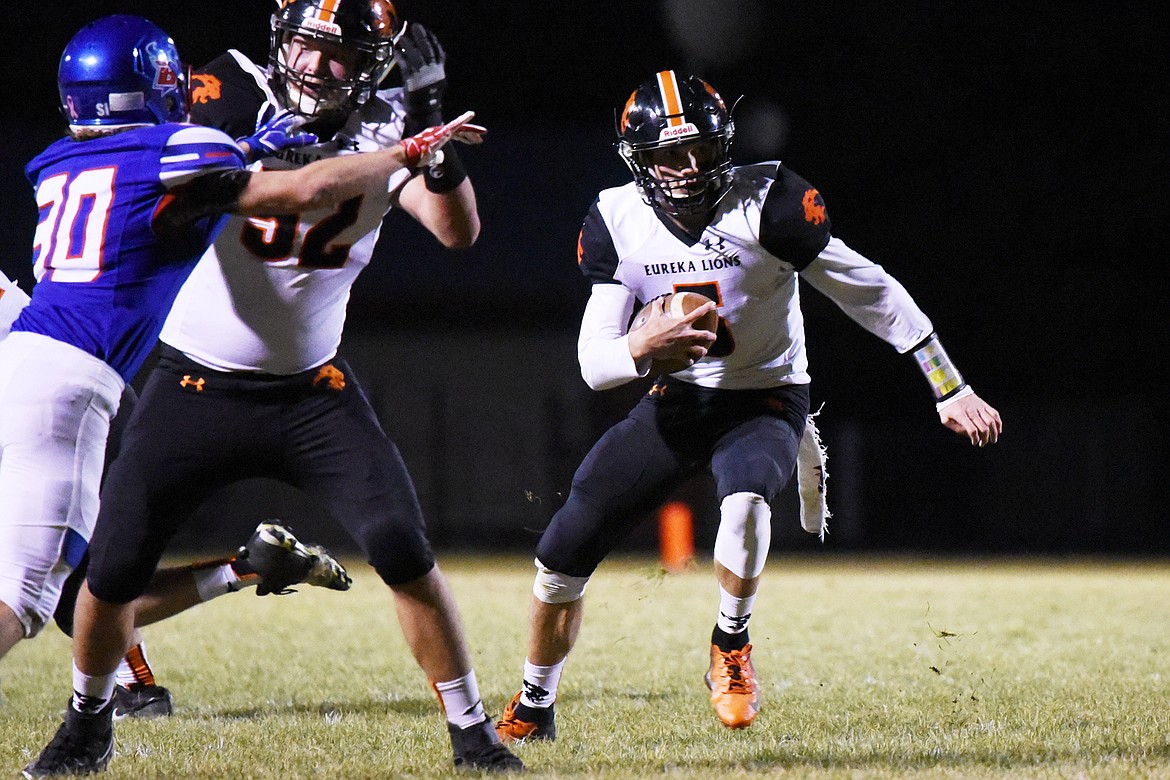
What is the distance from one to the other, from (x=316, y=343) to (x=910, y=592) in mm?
6552

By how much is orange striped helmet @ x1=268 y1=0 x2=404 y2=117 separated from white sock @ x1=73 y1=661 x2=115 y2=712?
1.44 metres

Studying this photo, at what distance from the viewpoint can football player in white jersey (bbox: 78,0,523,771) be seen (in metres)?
3.28

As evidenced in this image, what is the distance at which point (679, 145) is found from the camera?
157 inches

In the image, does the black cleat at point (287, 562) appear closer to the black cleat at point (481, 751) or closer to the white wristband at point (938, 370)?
the black cleat at point (481, 751)

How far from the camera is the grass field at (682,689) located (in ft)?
11.6

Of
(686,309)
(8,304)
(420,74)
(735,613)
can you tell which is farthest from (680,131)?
(8,304)

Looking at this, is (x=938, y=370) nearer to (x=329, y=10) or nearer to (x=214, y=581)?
(x=329, y=10)

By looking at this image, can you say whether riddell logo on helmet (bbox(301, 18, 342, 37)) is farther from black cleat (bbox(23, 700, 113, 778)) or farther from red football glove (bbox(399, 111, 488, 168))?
black cleat (bbox(23, 700, 113, 778))

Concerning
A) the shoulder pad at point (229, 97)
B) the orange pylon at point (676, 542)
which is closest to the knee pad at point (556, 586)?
the shoulder pad at point (229, 97)

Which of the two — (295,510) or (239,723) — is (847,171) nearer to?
(295,510)

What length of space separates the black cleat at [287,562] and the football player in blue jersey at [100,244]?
0.97 metres

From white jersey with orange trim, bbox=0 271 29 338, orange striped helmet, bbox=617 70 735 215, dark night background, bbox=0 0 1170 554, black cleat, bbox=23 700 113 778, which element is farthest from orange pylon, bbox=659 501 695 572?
black cleat, bbox=23 700 113 778

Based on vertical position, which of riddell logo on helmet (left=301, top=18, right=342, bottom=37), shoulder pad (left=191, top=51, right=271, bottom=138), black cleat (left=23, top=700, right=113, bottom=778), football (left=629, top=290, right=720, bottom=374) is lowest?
black cleat (left=23, top=700, right=113, bottom=778)

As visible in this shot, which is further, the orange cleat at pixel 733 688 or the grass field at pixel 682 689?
the orange cleat at pixel 733 688
